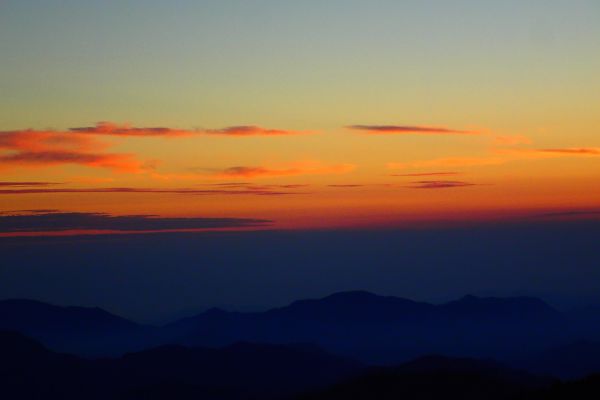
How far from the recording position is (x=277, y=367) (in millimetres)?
185250

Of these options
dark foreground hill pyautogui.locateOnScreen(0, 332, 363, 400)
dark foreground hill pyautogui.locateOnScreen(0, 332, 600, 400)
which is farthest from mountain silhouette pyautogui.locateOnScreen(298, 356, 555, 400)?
dark foreground hill pyautogui.locateOnScreen(0, 332, 363, 400)

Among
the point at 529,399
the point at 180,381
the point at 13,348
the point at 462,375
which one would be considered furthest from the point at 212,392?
the point at 529,399

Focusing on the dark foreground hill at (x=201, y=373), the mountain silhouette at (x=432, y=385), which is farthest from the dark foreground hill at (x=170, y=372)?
the mountain silhouette at (x=432, y=385)

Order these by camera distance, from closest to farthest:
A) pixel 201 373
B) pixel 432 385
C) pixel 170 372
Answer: pixel 432 385 → pixel 170 372 → pixel 201 373

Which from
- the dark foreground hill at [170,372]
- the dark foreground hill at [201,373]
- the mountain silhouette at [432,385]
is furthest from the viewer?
the dark foreground hill at [170,372]

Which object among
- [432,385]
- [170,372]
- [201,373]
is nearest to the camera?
[432,385]

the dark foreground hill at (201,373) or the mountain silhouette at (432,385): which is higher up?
the dark foreground hill at (201,373)

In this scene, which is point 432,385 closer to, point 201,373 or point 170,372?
point 201,373

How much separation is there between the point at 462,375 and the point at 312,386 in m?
69.1

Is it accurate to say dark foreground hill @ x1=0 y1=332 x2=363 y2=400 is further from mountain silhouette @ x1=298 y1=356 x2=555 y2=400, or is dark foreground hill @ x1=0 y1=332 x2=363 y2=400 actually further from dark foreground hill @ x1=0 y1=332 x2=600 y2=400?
mountain silhouette @ x1=298 y1=356 x2=555 y2=400

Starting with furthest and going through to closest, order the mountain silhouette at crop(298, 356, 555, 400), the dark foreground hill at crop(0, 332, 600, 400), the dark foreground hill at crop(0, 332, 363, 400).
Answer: the dark foreground hill at crop(0, 332, 363, 400) → the dark foreground hill at crop(0, 332, 600, 400) → the mountain silhouette at crop(298, 356, 555, 400)

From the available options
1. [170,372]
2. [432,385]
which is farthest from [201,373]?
[432,385]

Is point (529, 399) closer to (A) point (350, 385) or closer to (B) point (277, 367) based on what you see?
(A) point (350, 385)

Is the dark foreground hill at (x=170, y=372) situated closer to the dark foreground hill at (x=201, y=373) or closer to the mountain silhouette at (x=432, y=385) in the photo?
the dark foreground hill at (x=201, y=373)
